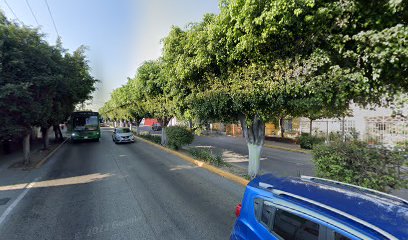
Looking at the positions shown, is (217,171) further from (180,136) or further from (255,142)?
(180,136)

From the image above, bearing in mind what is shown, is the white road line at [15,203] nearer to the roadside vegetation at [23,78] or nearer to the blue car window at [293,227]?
the roadside vegetation at [23,78]

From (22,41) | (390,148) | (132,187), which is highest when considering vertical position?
(22,41)

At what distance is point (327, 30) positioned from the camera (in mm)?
5383

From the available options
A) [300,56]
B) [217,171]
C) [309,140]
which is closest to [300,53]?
[300,56]

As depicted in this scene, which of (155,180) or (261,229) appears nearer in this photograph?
(261,229)

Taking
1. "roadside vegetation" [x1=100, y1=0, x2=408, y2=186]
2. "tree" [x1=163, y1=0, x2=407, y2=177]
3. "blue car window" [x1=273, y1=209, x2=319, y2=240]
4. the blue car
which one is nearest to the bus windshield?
"roadside vegetation" [x1=100, y1=0, x2=408, y2=186]

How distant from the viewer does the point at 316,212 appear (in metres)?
2.35

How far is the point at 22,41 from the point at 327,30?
1138 centimetres

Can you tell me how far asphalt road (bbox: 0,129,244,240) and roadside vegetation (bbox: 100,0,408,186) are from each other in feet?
9.16

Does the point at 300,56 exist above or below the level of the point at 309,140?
above

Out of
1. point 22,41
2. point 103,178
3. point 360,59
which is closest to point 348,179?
point 360,59

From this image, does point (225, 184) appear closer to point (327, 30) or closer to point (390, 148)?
point (390, 148)

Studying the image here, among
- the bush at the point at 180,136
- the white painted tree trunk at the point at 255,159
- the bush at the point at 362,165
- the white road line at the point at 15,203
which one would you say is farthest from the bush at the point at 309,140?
the white road line at the point at 15,203

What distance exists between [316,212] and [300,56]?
15.0 ft
